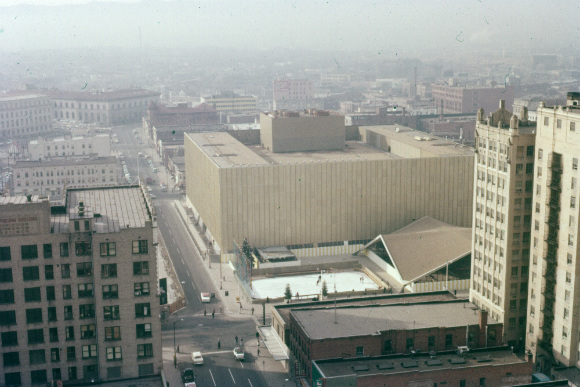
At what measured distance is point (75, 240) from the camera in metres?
65.2

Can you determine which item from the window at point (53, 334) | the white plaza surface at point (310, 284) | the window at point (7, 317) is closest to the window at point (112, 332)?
the window at point (53, 334)

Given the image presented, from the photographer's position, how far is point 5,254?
6438 centimetres

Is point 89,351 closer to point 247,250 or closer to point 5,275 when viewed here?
point 5,275

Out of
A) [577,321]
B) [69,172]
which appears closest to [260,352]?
[577,321]

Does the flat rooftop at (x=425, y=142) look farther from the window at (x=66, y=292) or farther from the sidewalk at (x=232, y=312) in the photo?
the window at (x=66, y=292)

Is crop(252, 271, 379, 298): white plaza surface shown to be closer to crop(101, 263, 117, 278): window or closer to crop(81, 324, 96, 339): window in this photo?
crop(81, 324, 96, 339): window

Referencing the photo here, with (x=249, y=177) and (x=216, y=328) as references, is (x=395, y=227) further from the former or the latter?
(x=216, y=328)

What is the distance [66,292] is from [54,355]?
19.0 feet

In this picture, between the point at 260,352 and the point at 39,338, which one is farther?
the point at 260,352

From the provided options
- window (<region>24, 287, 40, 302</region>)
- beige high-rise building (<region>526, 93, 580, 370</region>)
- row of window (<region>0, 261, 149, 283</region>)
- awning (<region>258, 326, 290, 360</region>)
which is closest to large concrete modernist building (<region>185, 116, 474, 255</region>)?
awning (<region>258, 326, 290, 360</region>)

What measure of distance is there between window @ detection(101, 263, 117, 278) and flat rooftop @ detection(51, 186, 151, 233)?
9.83ft

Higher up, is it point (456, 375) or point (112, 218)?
point (112, 218)

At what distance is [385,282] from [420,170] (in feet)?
81.2

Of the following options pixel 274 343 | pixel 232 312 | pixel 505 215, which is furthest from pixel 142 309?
pixel 505 215
